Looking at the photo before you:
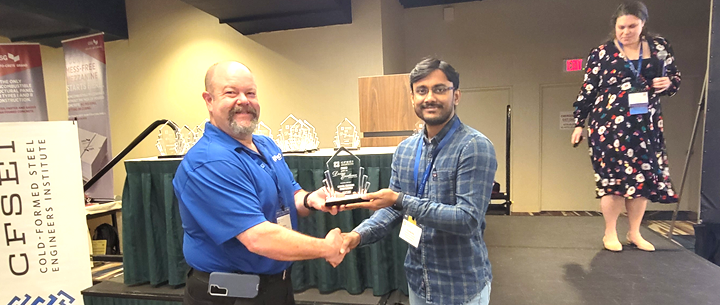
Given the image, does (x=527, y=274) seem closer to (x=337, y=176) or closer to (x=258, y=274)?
(x=337, y=176)

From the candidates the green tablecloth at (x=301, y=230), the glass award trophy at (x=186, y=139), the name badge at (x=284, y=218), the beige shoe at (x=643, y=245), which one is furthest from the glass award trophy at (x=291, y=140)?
the beige shoe at (x=643, y=245)

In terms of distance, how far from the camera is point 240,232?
1108mm

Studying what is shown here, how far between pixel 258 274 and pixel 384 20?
3697mm

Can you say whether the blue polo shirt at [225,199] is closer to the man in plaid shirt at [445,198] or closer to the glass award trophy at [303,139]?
the man in plaid shirt at [445,198]

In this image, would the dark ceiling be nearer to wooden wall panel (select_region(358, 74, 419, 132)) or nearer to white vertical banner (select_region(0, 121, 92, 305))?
wooden wall panel (select_region(358, 74, 419, 132))

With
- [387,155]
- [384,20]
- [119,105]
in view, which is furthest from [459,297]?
[119,105]

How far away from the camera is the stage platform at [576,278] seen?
1865 mm

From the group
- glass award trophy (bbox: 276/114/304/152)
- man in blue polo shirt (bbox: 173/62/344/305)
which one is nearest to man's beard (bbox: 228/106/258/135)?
man in blue polo shirt (bbox: 173/62/344/305)

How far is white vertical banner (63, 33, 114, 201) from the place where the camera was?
390cm

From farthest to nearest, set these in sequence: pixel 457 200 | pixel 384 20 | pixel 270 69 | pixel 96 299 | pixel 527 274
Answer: pixel 270 69, pixel 384 20, pixel 96 299, pixel 527 274, pixel 457 200

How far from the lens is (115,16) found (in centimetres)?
473

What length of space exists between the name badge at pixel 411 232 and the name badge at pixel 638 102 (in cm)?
181

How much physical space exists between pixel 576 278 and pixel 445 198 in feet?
4.59

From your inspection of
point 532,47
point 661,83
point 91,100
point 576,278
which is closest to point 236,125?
point 576,278
